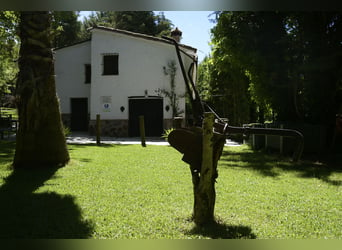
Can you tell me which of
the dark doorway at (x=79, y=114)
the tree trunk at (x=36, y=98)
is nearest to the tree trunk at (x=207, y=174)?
the tree trunk at (x=36, y=98)

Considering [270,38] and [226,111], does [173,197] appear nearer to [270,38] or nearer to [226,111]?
[270,38]

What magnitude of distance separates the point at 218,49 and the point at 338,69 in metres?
4.10

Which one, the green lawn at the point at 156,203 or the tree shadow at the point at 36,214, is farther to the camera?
the green lawn at the point at 156,203

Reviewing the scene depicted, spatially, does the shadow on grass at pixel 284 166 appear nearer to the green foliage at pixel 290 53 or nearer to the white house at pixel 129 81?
the green foliage at pixel 290 53

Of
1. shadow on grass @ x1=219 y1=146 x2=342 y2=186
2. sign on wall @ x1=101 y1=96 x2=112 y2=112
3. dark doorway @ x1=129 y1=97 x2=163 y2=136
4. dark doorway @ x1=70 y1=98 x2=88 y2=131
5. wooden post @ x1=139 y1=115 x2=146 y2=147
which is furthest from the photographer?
dark doorway @ x1=70 y1=98 x2=88 y2=131

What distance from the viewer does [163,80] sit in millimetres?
18312

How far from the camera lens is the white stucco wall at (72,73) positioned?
20203 mm

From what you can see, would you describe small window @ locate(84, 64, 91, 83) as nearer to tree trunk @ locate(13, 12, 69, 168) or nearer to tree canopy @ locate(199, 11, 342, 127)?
tree canopy @ locate(199, 11, 342, 127)

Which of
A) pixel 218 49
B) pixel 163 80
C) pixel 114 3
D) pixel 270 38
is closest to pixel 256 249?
pixel 114 3

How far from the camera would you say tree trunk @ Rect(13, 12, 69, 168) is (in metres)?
6.77

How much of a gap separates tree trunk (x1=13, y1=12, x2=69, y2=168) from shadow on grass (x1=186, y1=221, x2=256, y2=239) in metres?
4.54

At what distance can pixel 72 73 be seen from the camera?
20266 millimetres

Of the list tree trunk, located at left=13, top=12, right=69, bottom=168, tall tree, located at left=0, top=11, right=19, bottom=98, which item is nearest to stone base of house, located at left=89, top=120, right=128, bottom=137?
tall tree, located at left=0, top=11, right=19, bottom=98

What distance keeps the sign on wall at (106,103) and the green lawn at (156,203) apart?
35.9 ft
